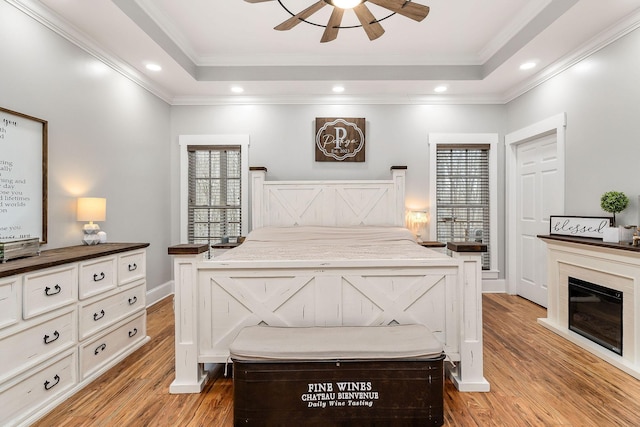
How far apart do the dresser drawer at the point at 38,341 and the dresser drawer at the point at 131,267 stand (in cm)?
52

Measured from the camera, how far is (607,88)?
114 inches

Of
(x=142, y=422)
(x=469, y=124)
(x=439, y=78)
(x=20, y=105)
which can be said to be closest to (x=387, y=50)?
(x=439, y=78)

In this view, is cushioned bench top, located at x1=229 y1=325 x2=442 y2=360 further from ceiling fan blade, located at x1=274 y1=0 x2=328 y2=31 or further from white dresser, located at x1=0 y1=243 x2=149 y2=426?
ceiling fan blade, located at x1=274 y1=0 x2=328 y2=31

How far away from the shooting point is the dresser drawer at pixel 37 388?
65.4 inches

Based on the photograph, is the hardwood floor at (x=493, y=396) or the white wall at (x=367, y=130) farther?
the white wall at (x=367, y=130)

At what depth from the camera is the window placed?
4469 millimetres

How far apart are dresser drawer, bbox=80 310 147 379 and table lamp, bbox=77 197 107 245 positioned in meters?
0.79

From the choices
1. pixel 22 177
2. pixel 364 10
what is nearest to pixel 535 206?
pixel 364 10

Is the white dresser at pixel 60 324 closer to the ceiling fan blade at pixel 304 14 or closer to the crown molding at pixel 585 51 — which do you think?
the ceiling fan blade at pixel 304 14

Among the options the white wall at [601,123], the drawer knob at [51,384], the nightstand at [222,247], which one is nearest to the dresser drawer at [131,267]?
the drawer knob at [51,384]

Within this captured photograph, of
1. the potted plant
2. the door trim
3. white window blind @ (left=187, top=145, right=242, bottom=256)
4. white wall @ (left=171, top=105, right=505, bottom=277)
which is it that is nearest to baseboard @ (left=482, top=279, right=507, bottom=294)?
the door trim

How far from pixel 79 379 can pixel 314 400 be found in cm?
166

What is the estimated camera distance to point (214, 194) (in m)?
4.54

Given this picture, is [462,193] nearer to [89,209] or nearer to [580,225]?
[580,225]
